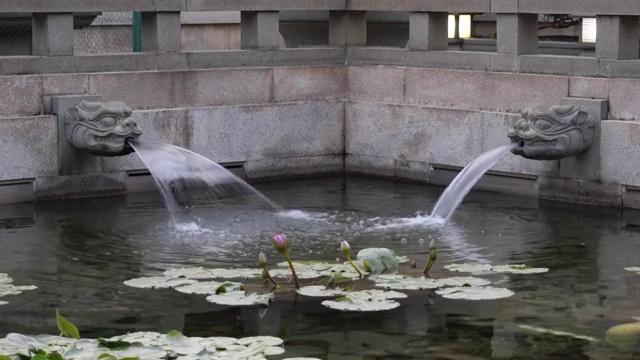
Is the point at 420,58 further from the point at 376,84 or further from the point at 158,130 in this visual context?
the point at 158,130

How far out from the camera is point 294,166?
1700 cm

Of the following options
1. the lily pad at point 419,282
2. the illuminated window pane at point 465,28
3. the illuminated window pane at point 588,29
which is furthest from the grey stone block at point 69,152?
the illuminated window pane at point 588,29

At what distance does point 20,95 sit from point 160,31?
1881 millimetres

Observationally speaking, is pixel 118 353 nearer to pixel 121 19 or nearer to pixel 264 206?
pixel 264 206

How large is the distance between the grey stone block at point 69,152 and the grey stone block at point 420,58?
3597 mm

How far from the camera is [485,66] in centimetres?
1590

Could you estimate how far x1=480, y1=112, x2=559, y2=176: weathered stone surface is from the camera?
599 inches

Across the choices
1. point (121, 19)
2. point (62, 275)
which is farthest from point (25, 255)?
point (121, 19)

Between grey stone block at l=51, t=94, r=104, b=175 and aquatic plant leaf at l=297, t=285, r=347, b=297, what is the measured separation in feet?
17.8

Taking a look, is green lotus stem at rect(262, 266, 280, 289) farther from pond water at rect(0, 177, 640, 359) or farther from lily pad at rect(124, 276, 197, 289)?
lily pad at rect(124, 276, 197, 289)

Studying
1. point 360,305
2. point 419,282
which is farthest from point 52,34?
point 360,305

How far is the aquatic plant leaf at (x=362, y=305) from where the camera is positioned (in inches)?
376

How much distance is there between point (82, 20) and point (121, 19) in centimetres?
696

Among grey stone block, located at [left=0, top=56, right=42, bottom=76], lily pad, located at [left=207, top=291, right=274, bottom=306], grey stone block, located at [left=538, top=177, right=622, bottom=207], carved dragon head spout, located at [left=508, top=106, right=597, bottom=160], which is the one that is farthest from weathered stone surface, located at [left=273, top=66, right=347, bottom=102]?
lily pad, located at [left=207, top=291, right=274, bottom=306]
